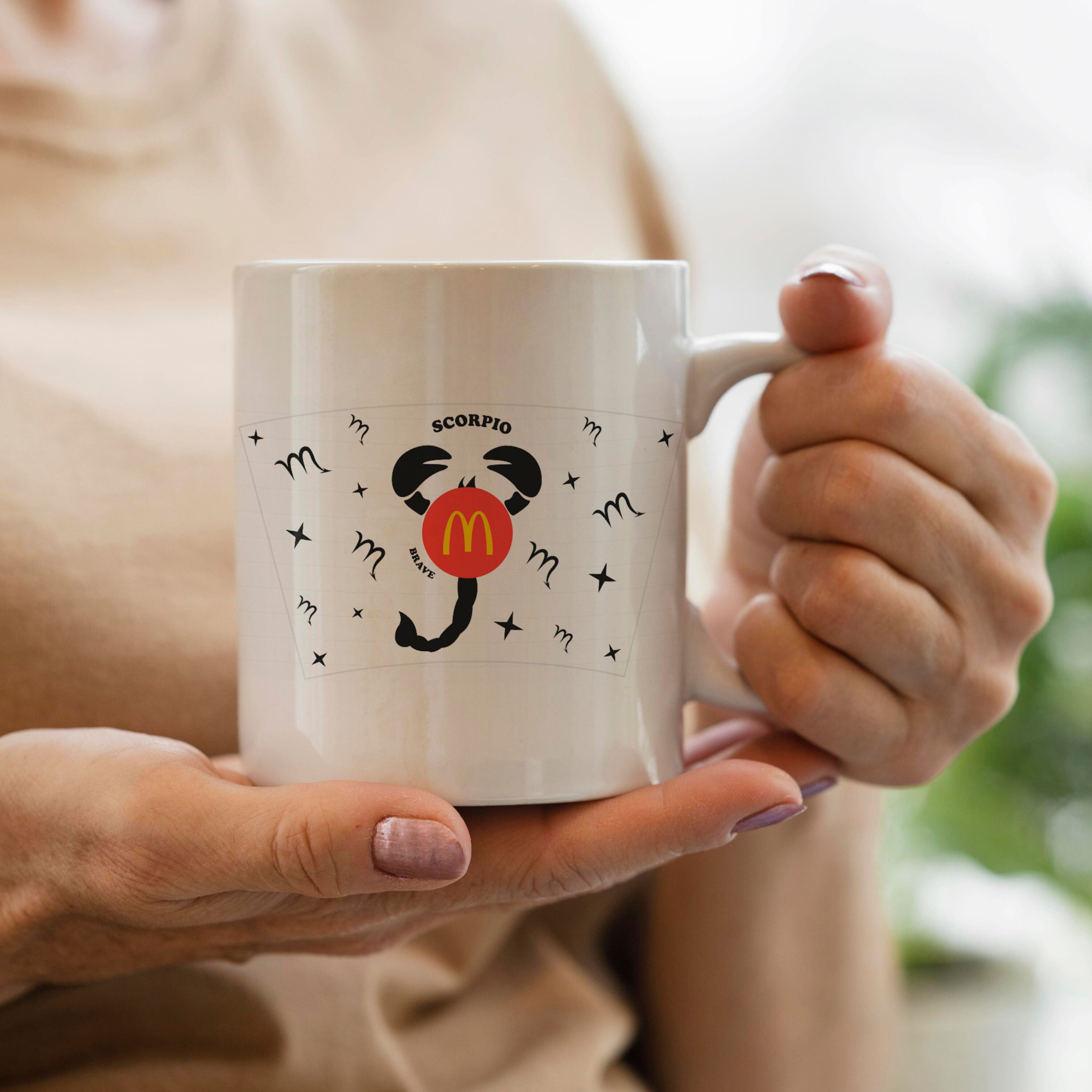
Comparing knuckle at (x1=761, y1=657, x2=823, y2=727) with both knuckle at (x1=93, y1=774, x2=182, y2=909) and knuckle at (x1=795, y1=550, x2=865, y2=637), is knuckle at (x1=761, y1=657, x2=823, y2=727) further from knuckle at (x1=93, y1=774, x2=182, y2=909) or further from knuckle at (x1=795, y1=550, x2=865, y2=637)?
knuckle at (x1=93, y1=774, x2=182, y2=909)

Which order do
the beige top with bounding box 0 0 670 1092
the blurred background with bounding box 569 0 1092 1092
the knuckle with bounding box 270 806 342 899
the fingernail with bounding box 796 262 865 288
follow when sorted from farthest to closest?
the blurred background with bounding box 569 0 1092 1092, the beige top with bounding box 0 0 670 1092, the fingernail with bounding box 796 262 865 288, the knuckle with bounding box 270 806 342 899

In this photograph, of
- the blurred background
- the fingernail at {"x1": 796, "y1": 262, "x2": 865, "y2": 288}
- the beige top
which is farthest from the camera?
the blurred background

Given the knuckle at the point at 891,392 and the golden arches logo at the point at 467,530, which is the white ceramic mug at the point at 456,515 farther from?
the knuckle at the point at 891,392

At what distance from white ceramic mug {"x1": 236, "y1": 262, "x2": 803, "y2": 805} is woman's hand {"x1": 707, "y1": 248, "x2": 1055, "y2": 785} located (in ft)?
0.29

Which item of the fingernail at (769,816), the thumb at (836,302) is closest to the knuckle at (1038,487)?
the thumb at (836,302)

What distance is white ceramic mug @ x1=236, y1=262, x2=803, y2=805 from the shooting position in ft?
→ 1.69

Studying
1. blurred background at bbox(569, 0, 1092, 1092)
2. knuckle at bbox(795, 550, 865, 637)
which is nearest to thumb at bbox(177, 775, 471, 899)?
knuckle at bbox(795, 550, 865, 637)

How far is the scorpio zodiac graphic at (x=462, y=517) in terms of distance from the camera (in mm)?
514

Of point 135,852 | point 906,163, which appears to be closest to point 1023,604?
point 135,852

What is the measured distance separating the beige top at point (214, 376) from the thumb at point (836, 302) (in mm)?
391

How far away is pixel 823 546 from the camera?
620 millimetres

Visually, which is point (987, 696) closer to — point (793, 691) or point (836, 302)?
point (793, 691)

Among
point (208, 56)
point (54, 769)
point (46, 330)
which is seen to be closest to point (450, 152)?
point (208, 56)

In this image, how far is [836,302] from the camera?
586 millimetres
